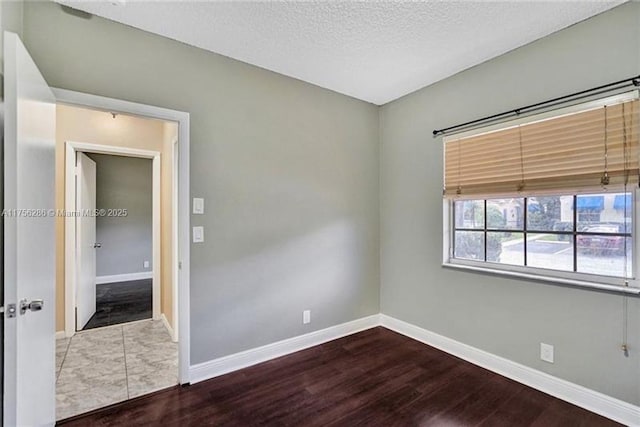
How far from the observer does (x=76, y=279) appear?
319 cm

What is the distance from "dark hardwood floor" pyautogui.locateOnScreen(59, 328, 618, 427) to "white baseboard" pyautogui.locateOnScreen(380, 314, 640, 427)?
0.21ft

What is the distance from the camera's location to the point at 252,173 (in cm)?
262

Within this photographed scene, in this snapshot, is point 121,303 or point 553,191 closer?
point 553,191

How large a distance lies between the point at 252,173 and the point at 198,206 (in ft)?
1.80

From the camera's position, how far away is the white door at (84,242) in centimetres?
326

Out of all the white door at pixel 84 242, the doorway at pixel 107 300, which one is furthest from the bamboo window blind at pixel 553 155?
the white door at pixel 84 242

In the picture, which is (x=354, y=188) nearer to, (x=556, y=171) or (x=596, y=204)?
(x=556, y=171)

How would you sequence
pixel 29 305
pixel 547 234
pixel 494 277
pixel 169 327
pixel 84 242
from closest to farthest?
1. pixel 29 305
2. pixel 547 234
3. pixel 494 277
4. pixel 169 327
5. pixel 84 242

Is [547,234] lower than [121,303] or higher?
higher

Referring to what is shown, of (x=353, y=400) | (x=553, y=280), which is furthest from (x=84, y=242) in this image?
(x=553, y=280)

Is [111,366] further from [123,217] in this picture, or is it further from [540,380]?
[123,217]

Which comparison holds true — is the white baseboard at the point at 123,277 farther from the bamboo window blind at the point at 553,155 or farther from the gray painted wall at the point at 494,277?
the bamboo window blind at the point at 553,155

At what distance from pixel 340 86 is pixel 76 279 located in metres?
3.51

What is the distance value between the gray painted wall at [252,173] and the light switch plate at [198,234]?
43 millimetres
